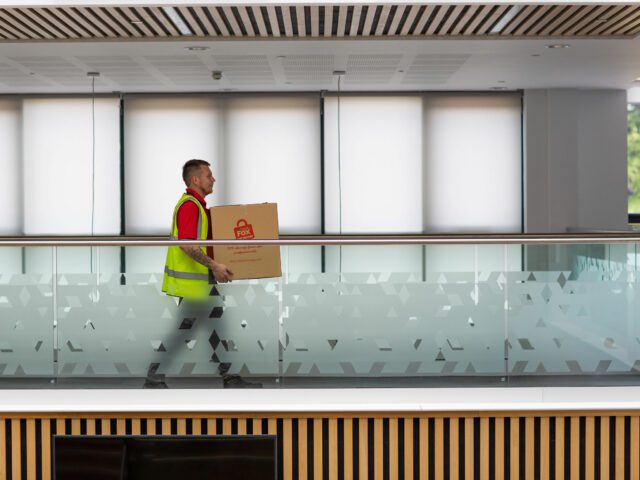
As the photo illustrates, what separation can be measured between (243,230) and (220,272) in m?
0.38

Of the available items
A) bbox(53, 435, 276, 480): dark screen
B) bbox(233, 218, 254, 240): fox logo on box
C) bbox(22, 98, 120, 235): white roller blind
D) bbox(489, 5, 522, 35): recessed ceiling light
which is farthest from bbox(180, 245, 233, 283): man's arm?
bbox(22, 98, 120, 235): white roller blind

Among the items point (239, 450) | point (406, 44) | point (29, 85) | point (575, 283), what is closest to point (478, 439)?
point (575, 283)

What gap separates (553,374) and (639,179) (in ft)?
29.3

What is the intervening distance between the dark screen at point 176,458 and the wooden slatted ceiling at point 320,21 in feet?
15.0

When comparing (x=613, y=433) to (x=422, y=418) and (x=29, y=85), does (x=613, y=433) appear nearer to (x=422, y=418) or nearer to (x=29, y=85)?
(x=422, y=418)

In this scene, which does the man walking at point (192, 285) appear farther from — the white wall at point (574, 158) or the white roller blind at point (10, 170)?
the white wall at point (574, 158)

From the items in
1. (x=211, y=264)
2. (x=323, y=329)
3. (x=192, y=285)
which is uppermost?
(x=211, y=264)

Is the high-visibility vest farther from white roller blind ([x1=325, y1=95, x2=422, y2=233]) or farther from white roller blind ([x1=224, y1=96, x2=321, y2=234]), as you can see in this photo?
white roller blind ([x1=325, y1=95, x2=422, y2=233])

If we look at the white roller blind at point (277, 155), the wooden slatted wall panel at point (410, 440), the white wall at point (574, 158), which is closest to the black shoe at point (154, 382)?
the wooden slatted wall panel at point (410, 440)

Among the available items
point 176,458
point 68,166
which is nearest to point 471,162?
point 68,166

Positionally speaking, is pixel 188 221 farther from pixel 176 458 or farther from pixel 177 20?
pixel 177 20

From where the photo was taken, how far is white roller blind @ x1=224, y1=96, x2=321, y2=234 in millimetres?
11977

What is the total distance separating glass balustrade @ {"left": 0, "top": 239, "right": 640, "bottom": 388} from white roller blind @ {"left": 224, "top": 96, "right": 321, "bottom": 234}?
682 centimetres

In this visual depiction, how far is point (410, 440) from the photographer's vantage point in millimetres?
4938
